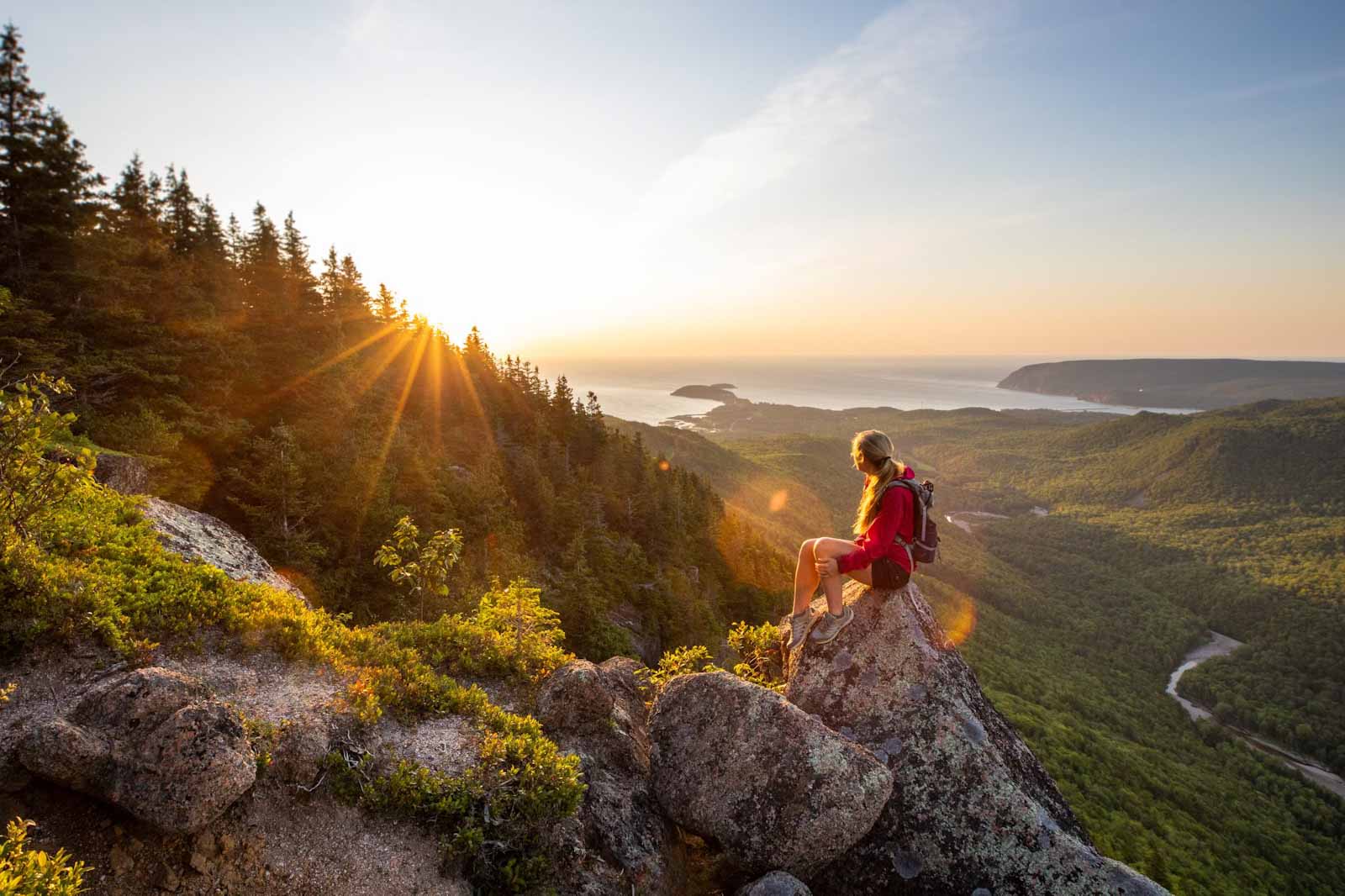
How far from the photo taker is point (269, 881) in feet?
19.5

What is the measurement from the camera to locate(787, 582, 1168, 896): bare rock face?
7566 mm

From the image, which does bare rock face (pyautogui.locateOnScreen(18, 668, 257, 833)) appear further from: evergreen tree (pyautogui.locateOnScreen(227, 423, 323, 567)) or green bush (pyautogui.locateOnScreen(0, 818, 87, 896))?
evergreen tree (pyautogui.locateOnScreen(227, 423, 323, 567))

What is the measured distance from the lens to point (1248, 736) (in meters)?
87.2

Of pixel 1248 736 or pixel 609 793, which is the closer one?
pixel 609 793

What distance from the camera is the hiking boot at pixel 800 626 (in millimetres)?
10459

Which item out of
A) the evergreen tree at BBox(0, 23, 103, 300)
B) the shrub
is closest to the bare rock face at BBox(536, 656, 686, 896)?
the shrub

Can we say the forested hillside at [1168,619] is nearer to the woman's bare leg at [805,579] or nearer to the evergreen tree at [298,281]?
the woman's bare leg at [805,579]

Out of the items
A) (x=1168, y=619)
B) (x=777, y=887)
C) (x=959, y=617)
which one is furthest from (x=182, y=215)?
(x=1168, y=619)

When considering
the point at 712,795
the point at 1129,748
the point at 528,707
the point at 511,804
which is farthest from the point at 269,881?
the point at 1129,748

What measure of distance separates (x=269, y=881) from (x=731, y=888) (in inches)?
242

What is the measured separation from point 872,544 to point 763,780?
414 centimetres

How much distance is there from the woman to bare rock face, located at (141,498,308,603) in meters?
12.2

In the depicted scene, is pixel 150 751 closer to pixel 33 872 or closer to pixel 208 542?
pixel 33 872

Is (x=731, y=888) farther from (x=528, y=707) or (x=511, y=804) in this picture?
(x=528, y=707)
